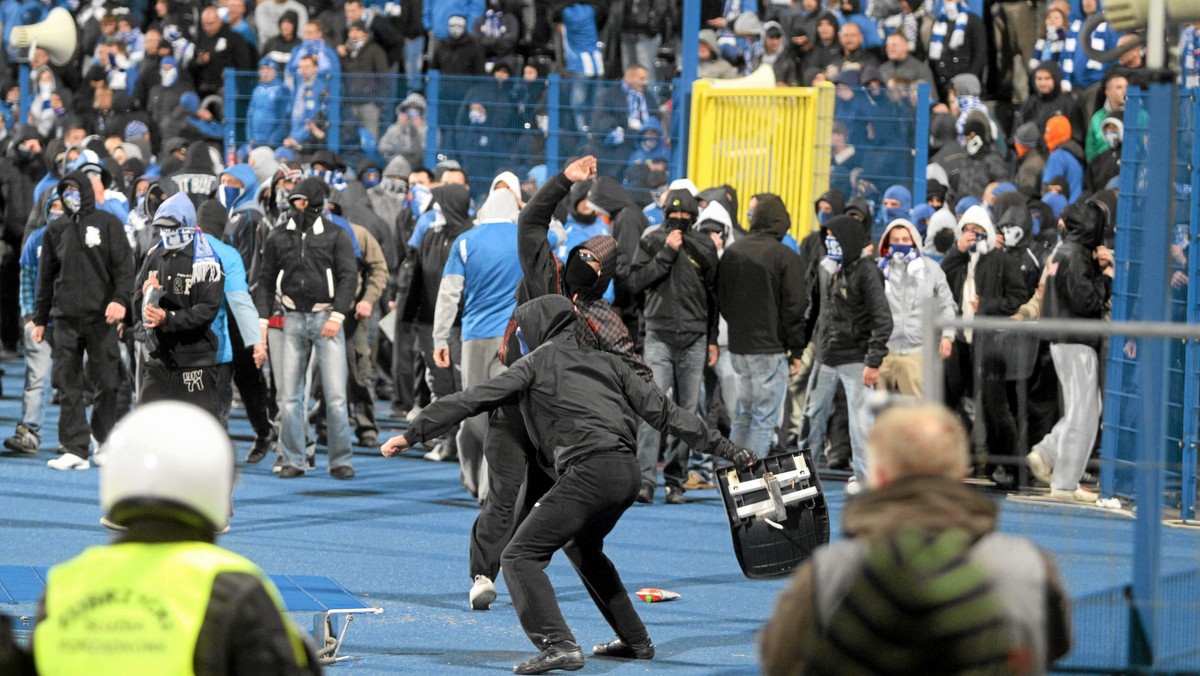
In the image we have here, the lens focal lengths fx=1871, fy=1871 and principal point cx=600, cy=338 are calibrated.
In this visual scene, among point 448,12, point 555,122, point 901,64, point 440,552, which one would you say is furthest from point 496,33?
point 440,552

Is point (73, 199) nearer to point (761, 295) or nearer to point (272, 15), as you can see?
point (761, 295)

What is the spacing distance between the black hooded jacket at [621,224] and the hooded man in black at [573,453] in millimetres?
3990

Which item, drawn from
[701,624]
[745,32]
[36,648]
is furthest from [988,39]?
[36,648]

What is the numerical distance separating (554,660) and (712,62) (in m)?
13.1

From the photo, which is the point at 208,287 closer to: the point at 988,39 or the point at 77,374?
the point at 77,374

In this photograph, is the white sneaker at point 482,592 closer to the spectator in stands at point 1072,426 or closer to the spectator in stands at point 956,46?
the spectator in stands at point 1072,426

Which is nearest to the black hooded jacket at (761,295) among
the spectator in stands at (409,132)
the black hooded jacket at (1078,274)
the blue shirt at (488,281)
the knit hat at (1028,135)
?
the blue shirt at (488,281)

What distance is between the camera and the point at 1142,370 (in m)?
5.21

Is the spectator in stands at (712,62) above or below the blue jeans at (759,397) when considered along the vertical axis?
above

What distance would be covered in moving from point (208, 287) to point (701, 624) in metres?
3.99

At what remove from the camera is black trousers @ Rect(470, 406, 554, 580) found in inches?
351

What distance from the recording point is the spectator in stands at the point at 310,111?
1897cm

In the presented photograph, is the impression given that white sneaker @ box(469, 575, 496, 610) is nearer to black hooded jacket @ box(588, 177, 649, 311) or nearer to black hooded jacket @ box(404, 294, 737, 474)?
black hooded jacket @ box(404, 294, 737, 474)

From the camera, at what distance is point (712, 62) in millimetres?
19875
